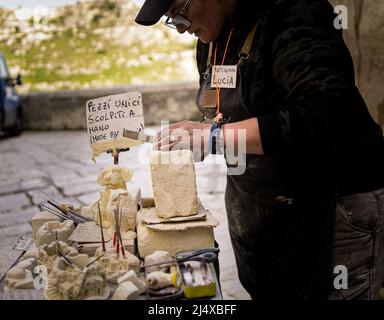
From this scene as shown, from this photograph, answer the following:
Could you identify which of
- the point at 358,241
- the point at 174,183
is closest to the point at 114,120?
the point at 174,183

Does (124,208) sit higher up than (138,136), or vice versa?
(138,136)

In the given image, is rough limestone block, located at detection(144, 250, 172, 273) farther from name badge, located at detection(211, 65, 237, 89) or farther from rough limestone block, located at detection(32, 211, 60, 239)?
name badge, located at detection(211, 65, 237, 89)

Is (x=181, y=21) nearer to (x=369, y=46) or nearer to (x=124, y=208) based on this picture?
(x=124, y=208)

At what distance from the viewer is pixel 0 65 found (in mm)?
8656

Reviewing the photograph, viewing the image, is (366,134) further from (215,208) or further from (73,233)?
(215,208)

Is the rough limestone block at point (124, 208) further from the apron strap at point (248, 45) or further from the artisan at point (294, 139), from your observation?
the apron strap at point (248, 45)

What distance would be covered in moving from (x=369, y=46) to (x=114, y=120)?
1609 mm

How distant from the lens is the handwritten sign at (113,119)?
154cm

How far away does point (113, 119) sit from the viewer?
156 cm

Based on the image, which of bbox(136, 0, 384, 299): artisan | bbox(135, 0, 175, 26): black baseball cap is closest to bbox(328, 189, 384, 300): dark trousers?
bbox(136, 0, 384, 299): artisan

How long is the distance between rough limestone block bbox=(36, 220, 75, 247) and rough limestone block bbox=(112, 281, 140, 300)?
14.0 inches

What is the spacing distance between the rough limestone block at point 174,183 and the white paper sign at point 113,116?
0.15 meters

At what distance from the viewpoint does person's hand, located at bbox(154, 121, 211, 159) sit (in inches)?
53.9
